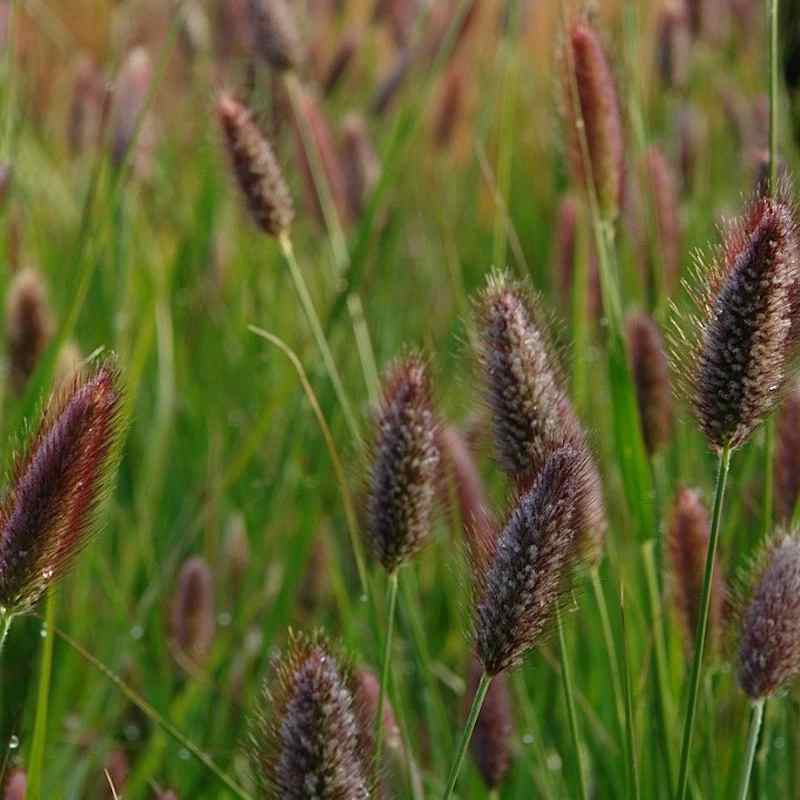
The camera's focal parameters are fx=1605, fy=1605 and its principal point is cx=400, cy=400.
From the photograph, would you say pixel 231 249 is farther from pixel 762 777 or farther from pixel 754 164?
pixel 762 777

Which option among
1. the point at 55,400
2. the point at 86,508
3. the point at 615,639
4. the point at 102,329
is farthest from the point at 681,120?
the point at 86,508

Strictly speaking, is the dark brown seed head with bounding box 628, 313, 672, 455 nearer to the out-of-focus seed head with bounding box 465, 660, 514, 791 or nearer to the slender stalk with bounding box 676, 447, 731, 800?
the out-of-focus seed head with bounding box 465, 660, 514, 791

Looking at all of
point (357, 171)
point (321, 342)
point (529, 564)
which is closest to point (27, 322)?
point (321, 342)

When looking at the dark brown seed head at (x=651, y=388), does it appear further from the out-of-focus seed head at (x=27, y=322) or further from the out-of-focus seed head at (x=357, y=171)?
the out-of-focus seed head at (x=357, y=171)

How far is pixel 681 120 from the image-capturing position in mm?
3254

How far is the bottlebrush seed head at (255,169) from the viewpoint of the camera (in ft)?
5.65

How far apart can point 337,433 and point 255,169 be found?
2.49 feet

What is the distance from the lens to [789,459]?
1614 millimetres

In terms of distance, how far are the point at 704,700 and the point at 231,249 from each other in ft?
7.47

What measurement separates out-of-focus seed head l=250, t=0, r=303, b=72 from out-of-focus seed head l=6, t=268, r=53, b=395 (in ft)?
Result: 1.69

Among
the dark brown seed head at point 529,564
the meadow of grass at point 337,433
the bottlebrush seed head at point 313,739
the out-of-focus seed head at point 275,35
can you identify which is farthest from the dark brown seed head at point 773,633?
the out-of-focus seed head at point 275,35

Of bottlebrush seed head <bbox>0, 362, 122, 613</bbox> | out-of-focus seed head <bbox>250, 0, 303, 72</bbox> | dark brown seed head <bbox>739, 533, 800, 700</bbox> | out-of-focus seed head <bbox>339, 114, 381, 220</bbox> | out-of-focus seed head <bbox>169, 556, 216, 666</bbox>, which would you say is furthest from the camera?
out-of-focus seed head <bbox>339, 114, 381, 220</bbox>

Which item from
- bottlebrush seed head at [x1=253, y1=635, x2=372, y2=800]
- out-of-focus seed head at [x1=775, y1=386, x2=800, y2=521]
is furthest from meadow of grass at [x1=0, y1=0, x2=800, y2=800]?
bottlebrush seed head at [x1=253, y1=635, x2=372, y2=800]

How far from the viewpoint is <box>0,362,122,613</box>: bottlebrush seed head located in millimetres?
1049
